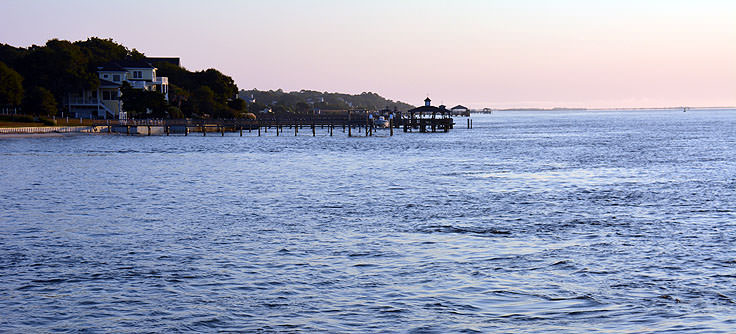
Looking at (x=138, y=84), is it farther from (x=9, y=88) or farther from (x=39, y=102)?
(x=9, y=88)

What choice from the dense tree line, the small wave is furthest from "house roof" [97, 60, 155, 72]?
the small wave

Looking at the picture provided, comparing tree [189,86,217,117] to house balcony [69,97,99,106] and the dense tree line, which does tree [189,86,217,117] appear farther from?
house balcony [69,97,99,106]

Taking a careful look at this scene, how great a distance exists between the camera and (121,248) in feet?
72.2

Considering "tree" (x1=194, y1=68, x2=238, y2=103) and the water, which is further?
"tree" (x1=194, y1=68, x2=238, y2=103)

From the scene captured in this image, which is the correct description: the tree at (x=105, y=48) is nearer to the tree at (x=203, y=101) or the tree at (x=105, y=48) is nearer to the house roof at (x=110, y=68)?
the tree at (x=203, y=101)

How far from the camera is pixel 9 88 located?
365 feet

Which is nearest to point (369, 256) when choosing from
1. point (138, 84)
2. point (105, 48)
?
point (138, 84)

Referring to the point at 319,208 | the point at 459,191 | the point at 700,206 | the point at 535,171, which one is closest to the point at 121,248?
the point at 319,208

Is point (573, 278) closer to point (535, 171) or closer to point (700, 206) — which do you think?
point (700, 206)

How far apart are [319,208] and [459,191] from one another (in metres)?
9.41

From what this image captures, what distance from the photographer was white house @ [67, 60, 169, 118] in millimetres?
131750

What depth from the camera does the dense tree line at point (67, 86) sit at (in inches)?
4614

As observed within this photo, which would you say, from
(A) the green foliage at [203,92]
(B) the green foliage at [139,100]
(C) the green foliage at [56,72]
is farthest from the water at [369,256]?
(A) the green foliage at [203,92]

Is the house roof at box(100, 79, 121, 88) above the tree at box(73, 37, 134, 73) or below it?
below
